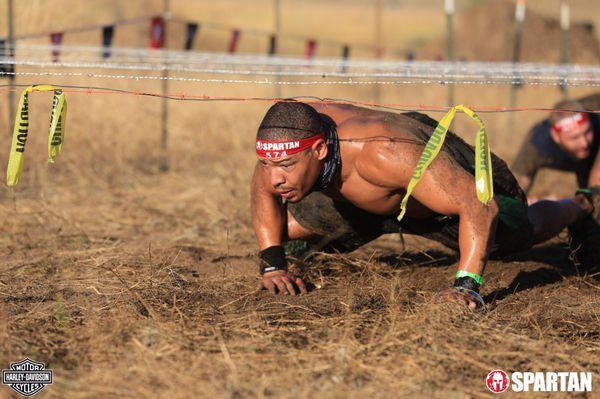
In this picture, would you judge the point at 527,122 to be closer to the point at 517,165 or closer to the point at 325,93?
the point at 325,93

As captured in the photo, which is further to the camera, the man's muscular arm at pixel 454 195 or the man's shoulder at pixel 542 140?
the man's shoulder at pixel 542 140

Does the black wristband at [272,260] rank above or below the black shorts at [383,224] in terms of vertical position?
below

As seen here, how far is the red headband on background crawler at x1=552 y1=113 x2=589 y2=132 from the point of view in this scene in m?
7.19

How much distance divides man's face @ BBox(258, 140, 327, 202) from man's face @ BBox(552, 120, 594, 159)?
3335 mm

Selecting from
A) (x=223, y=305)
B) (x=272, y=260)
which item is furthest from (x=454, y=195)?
(x=223, y=305)

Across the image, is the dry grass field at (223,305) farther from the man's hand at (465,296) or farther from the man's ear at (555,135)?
the man's ear at (555,135)

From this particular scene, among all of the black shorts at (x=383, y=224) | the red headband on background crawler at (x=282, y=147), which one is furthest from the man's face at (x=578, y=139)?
the red headband on background crawler at (x=282, y=147)

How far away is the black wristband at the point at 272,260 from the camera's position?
16.6 feet

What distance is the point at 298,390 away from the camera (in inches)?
139

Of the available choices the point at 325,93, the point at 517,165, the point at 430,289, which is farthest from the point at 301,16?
the point at 430,289

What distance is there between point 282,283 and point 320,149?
0.82 meters

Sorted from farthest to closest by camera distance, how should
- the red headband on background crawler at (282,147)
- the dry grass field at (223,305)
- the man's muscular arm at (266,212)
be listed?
the man's muscular arm at (266,212), the red headband on background crawler at (282,147), the dry grass field at (223,305)

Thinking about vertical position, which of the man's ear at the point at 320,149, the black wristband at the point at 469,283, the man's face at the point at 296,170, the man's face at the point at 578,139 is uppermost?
the man's ear at the point at 320,149

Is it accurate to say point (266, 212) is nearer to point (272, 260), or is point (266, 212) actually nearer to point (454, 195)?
point (272, 260)
